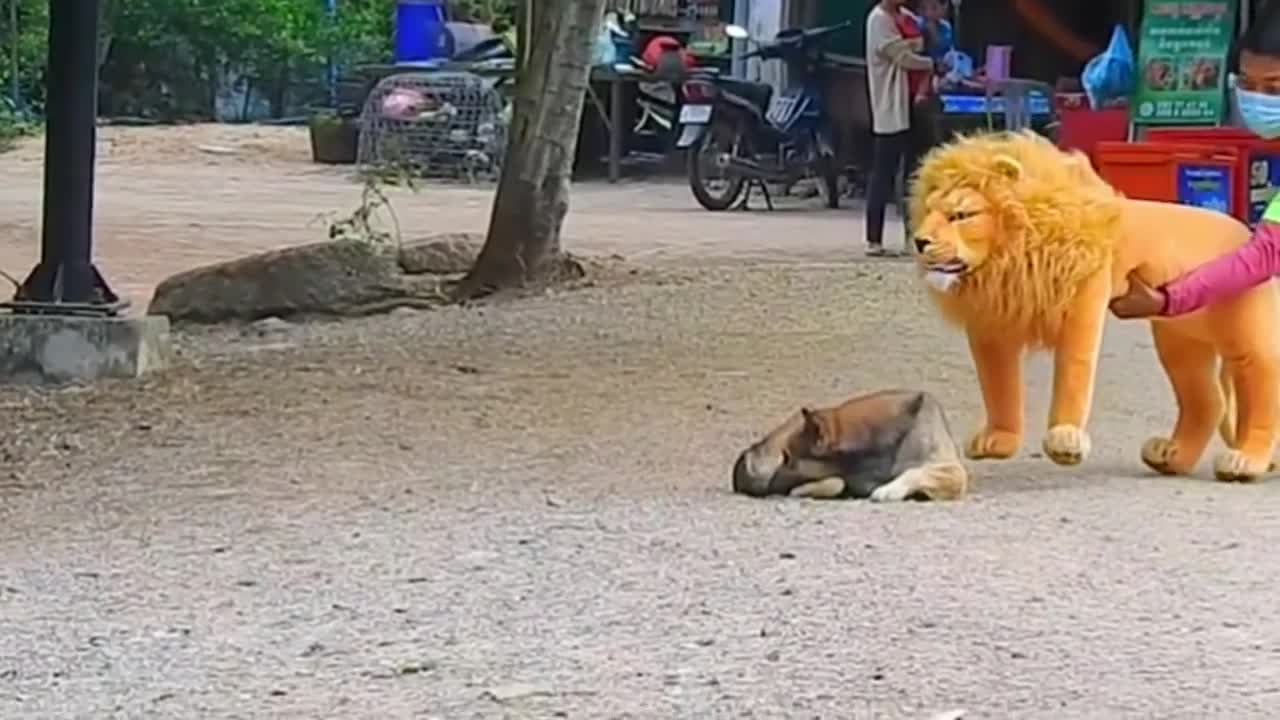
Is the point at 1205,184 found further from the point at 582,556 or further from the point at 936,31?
the point at 582,556

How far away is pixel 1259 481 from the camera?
21.4 feet

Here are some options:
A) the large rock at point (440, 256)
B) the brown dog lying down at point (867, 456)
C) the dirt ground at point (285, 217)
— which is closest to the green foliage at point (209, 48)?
the dirt ground at point (285, 217)

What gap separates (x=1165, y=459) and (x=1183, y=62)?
7393mm

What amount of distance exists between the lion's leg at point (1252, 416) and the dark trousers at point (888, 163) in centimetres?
689

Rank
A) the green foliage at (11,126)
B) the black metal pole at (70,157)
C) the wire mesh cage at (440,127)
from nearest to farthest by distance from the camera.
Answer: the black metal pole at (70,157), the wire mesh cage at (440,127), the green foliage at (11,126)

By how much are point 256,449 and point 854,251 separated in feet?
24.8

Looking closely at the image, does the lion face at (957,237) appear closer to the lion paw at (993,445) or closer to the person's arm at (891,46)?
the lion paw at (993,445)

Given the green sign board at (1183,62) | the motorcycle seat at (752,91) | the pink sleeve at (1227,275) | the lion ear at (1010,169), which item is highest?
the green sign board at (1183,62)

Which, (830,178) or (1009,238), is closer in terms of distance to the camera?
(1009,238)

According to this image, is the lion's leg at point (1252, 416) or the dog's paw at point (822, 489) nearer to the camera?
the dog's paw at point (822, 489)

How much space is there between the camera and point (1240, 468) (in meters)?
6.50

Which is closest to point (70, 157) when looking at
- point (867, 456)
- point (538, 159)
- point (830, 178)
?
point (538, 159)

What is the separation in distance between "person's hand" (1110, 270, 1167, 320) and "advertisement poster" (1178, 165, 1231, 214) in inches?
202

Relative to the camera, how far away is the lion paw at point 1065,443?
612 centimetres
